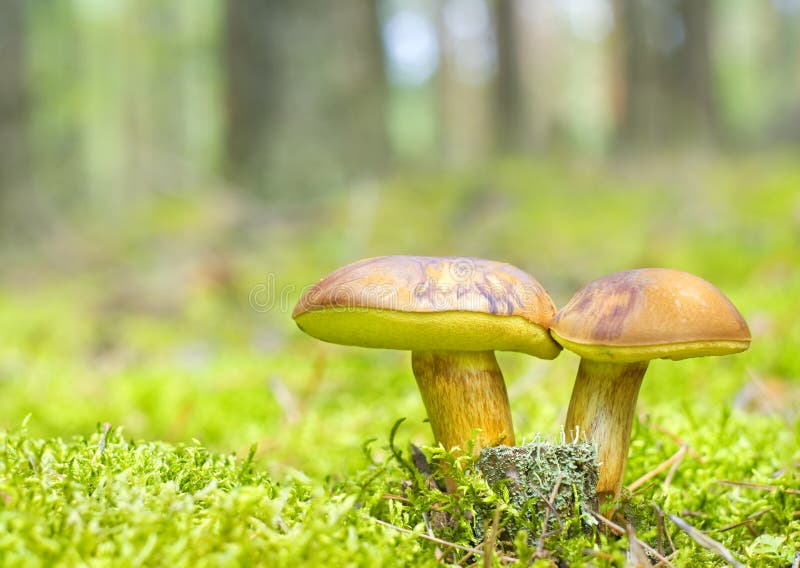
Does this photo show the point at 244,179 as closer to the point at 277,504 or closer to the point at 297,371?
the point at 297,371

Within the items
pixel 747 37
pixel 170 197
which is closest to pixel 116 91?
pixel 170 197

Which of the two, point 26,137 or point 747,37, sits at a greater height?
point 747,37

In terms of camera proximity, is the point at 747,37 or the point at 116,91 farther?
the point at 747,37

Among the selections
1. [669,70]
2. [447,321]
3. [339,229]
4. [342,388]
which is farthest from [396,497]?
[669,70]

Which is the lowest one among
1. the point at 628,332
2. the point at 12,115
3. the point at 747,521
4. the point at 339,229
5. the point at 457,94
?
the point at 747,521

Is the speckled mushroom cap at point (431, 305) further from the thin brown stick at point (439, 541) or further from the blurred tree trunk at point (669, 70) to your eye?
the blurred tree trunk at point (669, 70)

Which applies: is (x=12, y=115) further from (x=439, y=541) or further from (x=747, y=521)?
(x=747, y=521)
